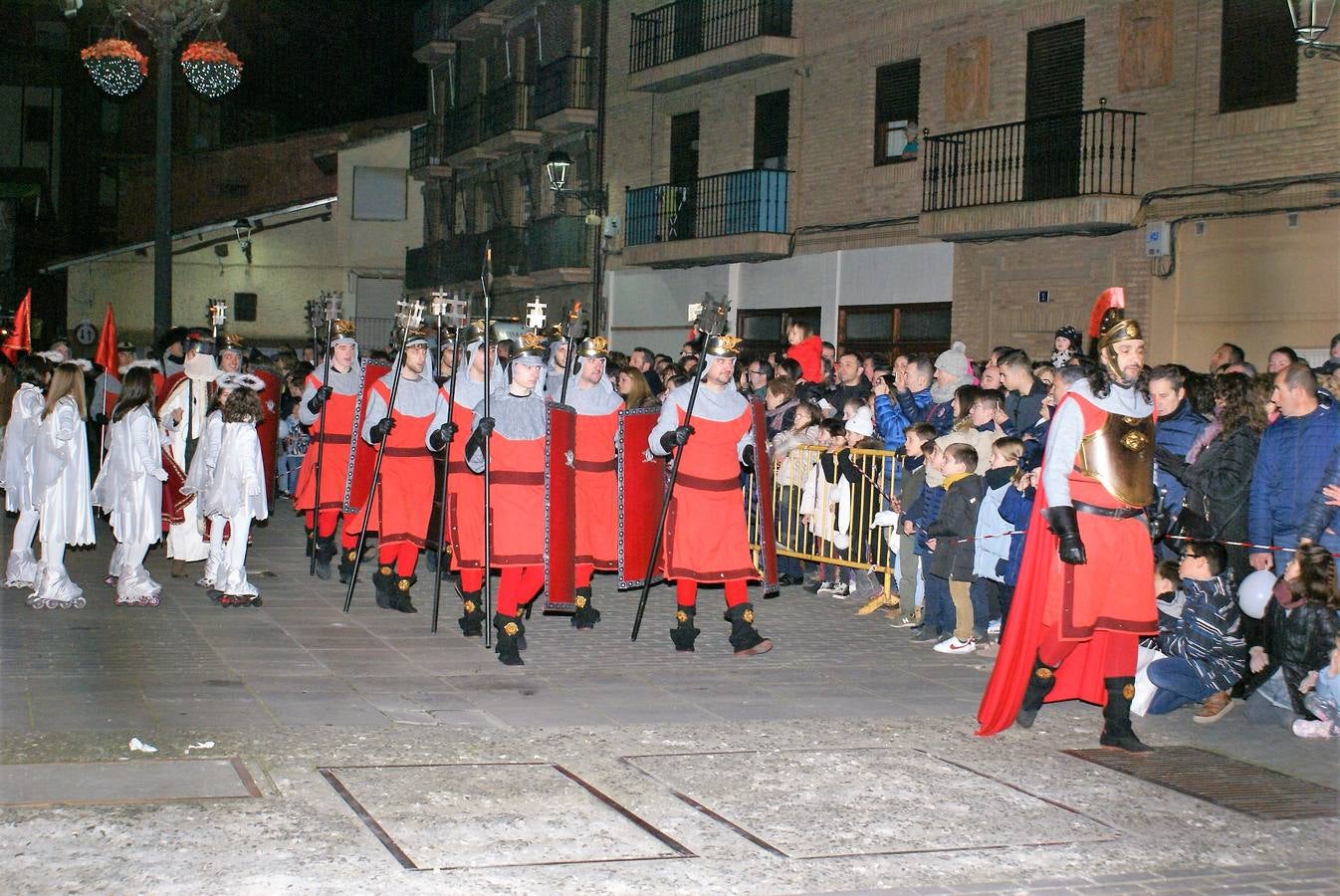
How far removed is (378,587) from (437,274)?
97.6 ft

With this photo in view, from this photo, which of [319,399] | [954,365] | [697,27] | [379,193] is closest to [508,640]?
[319,399]

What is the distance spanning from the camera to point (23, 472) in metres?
11.5

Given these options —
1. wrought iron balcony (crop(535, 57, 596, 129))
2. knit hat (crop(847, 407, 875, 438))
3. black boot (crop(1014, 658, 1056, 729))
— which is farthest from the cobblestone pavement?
wrought iron balcony (crop(535, 57, 596, 129))

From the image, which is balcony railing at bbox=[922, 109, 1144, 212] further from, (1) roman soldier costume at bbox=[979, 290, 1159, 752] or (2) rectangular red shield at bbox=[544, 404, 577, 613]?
(1) roman soldier costume at bbox=[979, 290, 1159, 752]

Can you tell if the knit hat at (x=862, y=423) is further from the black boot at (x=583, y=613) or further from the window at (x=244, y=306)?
the window at (x=244, y=306)

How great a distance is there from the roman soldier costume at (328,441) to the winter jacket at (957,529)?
17.0 ft

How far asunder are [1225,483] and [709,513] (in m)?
3.13

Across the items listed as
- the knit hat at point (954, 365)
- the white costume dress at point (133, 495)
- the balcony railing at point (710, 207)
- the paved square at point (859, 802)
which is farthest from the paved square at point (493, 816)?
the balcony railing at point (710, 207)

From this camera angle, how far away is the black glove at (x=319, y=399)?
13.0 metres

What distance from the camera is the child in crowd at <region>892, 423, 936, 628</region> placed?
11.1m

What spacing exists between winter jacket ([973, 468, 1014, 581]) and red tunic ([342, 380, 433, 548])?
4.02 metres

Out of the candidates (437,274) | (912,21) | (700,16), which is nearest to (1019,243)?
(912,21)

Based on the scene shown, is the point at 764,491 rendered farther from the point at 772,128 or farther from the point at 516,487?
the point at 772,128

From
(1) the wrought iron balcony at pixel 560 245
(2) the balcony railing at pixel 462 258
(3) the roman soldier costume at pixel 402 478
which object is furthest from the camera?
(2) the balcony railing at pixel 462 258
